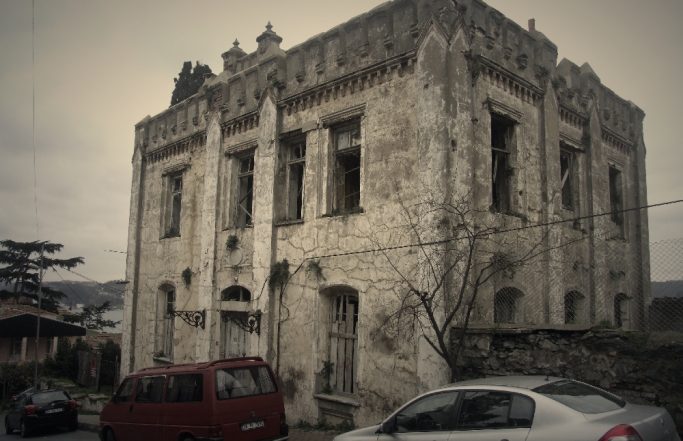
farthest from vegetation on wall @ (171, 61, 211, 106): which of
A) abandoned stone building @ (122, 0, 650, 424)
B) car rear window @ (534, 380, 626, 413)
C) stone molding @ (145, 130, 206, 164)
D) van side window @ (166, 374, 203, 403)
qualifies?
car rear window @ (534, 380, 626, 413)

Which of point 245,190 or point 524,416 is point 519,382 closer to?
point 524,416

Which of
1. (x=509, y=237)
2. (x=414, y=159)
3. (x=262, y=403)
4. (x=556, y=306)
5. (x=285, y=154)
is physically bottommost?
(x=262, y=403)

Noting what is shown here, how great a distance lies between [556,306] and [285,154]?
7312 mm

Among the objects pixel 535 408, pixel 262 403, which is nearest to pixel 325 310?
pixel 262 403

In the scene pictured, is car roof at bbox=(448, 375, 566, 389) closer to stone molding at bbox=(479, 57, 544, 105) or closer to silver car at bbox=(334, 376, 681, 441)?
silver car at bbox=(334, 376, 681, 441)

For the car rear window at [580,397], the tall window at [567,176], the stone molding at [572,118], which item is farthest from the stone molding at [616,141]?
the car rear window at [580,397]

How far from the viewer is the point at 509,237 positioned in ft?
36.4

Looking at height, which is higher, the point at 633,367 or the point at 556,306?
the point at 556,306

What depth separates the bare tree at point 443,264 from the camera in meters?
9.67

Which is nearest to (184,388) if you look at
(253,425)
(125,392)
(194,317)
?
(253,425)

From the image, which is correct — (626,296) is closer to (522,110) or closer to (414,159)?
(522,110)

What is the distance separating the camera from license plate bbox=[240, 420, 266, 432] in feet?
28.4

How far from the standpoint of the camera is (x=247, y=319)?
14.2m

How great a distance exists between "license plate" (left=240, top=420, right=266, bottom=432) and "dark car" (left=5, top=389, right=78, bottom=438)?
10.6 metres
